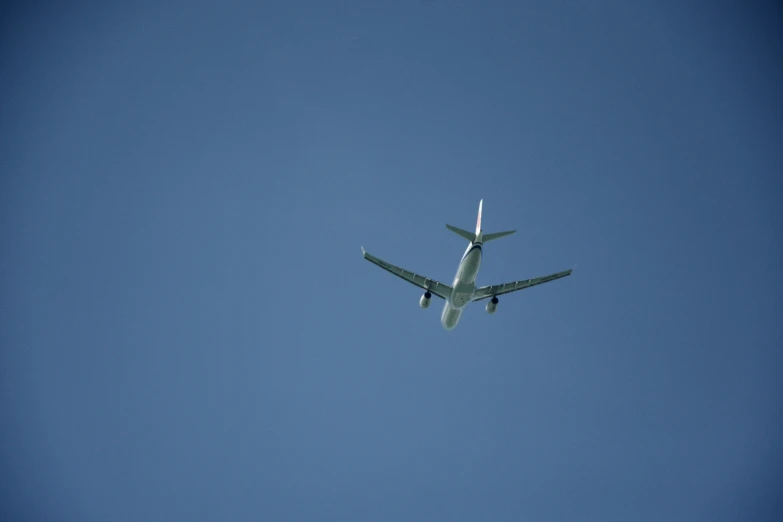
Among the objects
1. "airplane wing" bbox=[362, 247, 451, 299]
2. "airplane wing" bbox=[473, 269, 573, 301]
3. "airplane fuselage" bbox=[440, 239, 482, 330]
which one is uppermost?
"airplane wing" bbox=[473, 269, 573, 301]

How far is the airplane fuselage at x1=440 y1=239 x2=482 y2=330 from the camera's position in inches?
1163

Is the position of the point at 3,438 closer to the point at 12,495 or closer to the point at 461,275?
the point at 12,495

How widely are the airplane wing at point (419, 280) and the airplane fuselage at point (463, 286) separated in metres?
0.74

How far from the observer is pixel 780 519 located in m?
82.9

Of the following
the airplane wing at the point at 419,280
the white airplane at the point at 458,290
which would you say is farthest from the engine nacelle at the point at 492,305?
the airplane wing at the point at 419,280

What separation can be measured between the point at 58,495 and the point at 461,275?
4126 inches

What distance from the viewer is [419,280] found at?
3628 centimetres

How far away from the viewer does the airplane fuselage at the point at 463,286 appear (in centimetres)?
2955

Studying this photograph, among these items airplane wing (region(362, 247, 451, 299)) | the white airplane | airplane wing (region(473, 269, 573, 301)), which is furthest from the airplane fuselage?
airplane wing (region(473, 269, 573, 301))

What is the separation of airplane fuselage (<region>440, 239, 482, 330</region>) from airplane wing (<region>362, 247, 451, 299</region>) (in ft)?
2.42

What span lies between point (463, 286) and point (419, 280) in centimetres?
491

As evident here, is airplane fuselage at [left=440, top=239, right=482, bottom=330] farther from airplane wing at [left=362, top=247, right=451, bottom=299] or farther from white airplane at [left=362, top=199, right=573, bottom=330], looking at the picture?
airplane wing at [left=362, top=247, right=451, bottom=299]

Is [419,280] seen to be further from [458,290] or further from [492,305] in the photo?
[492,305]

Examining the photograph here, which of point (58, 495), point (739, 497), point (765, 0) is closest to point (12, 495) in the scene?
point (58, 495)
